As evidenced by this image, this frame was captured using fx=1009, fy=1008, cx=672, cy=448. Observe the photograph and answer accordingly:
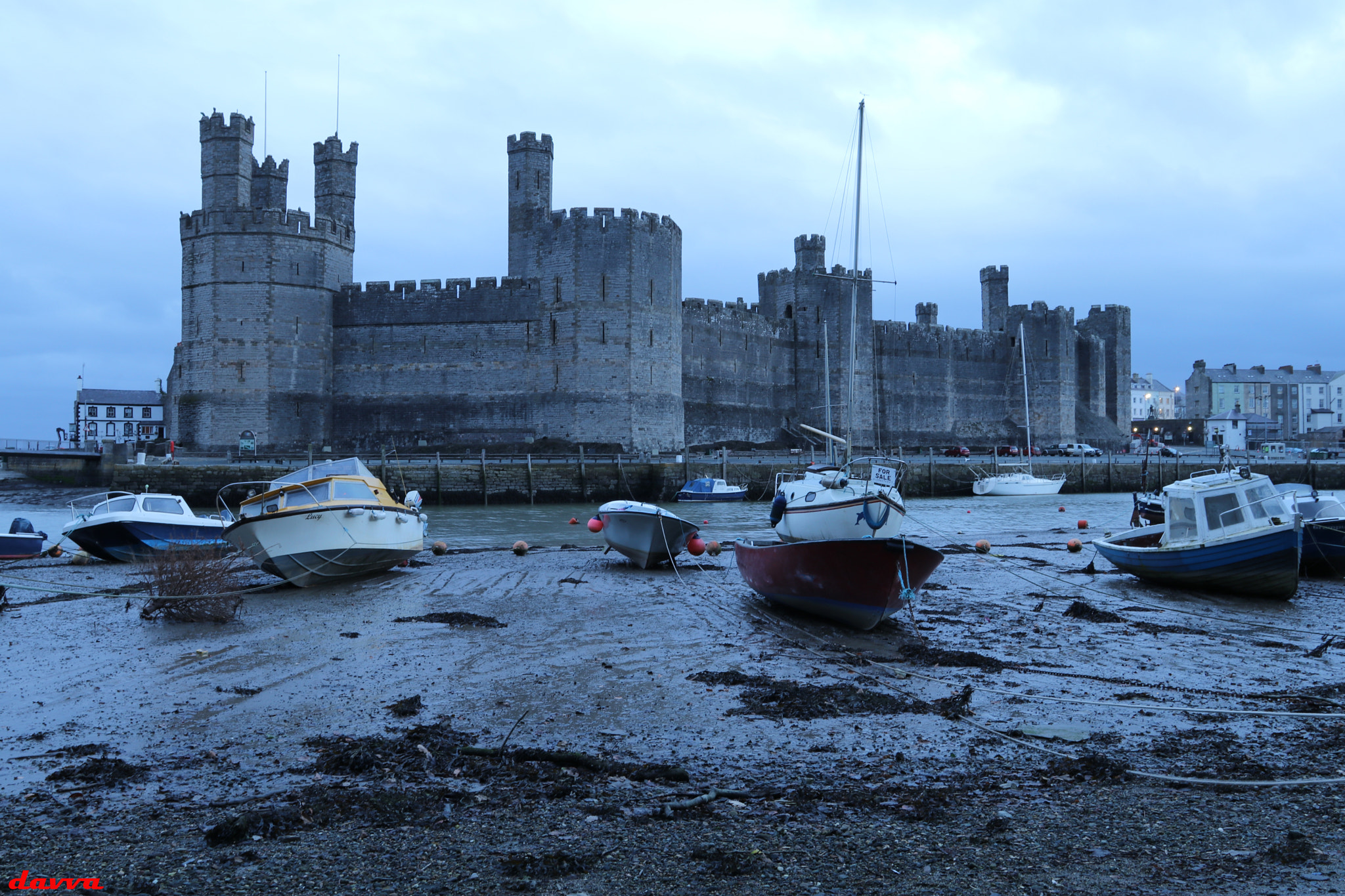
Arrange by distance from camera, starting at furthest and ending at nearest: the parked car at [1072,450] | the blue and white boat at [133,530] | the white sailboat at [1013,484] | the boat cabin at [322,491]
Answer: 1. the parked car at [1072,450]
2. the white sailboat at [1013,484]
3. the blue and white boat at [133,530]
4. the boat cabin at [322,491]

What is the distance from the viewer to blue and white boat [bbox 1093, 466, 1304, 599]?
11.4 metres

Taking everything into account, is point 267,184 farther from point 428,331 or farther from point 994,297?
point 994,297

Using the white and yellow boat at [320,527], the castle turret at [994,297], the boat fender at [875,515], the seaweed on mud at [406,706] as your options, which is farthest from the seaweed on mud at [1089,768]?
the castle turret at [994,297]

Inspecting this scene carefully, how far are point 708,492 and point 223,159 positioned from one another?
847 inches

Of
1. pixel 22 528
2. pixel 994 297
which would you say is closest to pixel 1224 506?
pixel 22 528

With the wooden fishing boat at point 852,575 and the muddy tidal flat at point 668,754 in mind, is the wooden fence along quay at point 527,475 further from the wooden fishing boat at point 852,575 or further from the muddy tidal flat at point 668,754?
the muddy tidal flat at point 668,754

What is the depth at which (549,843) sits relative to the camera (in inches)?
167

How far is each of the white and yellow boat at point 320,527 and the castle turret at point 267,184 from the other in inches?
1166

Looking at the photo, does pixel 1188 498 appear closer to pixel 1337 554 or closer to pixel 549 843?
pixel 1337 554

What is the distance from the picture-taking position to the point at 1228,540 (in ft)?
38.1

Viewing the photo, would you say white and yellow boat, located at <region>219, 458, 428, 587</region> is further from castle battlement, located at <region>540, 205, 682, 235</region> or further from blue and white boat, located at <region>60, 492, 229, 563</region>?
castle battlement, located at <region>540, 205, 682, 235</region>

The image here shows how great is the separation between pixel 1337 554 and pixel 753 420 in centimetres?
3167

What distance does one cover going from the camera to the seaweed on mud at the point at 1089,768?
16.8ft

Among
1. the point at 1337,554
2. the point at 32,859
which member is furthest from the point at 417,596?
the point at 1337,554
